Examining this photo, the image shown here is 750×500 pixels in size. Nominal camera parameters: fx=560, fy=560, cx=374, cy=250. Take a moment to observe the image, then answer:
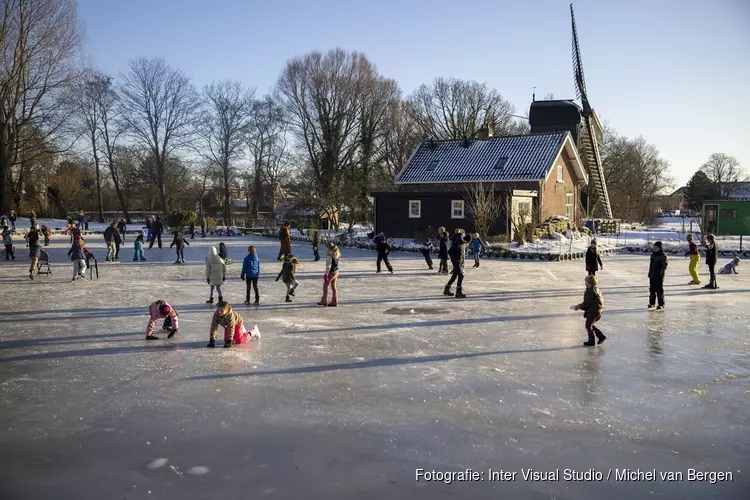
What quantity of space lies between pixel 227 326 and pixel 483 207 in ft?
63.4

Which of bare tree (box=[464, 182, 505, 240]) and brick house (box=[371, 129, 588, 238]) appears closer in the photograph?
bare tree (box=[464, 182, 505, 240])

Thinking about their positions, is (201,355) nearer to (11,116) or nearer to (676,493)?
(676,493)

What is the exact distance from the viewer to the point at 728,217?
35.4 m

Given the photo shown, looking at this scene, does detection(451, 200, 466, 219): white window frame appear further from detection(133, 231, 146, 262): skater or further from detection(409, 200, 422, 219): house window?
detection(133, 231, 146, 262): skater

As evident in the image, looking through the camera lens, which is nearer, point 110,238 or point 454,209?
point 110,238

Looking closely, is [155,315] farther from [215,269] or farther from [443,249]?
[443,249]

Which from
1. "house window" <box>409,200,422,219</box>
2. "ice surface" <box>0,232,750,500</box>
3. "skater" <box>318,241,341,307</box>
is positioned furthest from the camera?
"house window" <box>409,200,422,219</box>

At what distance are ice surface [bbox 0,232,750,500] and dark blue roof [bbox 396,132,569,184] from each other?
2096cm

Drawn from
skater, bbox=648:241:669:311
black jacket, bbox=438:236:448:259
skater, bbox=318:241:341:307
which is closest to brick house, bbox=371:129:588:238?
black jacket, bbox=438:236:448:259

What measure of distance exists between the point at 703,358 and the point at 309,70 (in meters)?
40.4

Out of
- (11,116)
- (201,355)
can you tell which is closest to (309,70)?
(11,116)

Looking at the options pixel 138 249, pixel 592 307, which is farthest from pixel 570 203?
pixel 592 307

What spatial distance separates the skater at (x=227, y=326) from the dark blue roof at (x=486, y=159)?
83.4ft

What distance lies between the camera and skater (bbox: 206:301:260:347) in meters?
8.21
